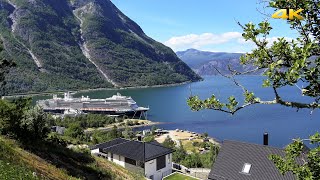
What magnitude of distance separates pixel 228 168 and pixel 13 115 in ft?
34.5

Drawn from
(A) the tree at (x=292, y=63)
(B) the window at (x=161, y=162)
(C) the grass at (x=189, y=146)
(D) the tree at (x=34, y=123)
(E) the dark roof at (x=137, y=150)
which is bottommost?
(C) the grass at (x=189, y=146)

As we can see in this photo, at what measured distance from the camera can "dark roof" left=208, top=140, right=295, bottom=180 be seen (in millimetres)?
17625

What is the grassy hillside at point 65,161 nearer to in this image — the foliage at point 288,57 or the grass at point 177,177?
the grass at point 177,177

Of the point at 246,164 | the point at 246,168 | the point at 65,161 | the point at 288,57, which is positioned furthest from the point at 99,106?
the point at 288,57

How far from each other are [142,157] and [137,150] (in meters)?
1.01

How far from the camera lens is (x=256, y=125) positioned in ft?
210

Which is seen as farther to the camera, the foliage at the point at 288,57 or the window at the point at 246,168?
the window at the point at 246,168

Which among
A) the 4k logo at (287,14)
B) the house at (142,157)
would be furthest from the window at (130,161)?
the 4k logo at (287,14)

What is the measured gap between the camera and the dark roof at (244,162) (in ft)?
57.8

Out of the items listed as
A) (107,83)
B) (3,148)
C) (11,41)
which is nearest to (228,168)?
(3,148)

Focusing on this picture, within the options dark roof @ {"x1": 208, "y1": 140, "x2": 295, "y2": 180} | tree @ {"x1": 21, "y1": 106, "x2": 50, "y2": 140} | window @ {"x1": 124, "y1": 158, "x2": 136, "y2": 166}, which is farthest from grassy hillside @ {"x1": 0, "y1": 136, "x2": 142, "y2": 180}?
window @ {"x1": 124, "y1": 158, "x2": 136, "y2": 166}

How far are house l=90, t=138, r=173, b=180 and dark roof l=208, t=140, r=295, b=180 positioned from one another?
496cm

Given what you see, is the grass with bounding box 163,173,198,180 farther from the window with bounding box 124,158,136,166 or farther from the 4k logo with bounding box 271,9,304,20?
the 4k logo with bounding box 271,9,304,20

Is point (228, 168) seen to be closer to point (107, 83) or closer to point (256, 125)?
point (256, 125)
